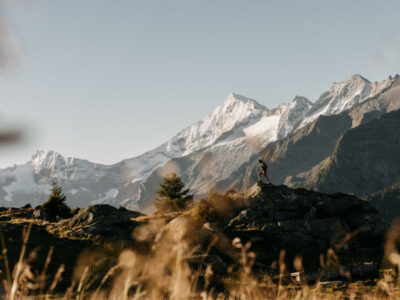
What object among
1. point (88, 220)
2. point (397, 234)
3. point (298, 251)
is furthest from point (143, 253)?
point (397, 234)

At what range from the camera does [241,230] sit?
28.8 m

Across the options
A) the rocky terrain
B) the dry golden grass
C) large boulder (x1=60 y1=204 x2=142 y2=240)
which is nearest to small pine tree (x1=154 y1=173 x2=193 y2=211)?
the rocky terrain

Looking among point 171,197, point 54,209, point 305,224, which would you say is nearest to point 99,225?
point 305,224

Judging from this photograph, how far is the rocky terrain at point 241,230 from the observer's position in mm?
22547

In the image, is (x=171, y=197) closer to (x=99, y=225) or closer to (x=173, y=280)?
(x=99, y=225)

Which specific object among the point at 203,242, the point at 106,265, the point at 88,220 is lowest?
the point at 106,265

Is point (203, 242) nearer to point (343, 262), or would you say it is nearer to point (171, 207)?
point (343, 262)

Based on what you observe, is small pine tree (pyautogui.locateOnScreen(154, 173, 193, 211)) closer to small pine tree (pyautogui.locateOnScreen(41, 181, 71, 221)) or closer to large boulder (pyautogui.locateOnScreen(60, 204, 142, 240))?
small pine tree (pyautogui.locateOnScreen(41, 181, 71, 221))

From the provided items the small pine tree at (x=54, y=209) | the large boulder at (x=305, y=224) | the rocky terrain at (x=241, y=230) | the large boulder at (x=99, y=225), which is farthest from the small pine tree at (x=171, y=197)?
the large boulder at (x=99, y=225)

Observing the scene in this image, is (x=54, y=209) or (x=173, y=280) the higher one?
(x=54, y=209)

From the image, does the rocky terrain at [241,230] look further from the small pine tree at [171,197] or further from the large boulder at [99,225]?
the small pine tree at [171,197]

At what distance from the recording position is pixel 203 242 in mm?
24172

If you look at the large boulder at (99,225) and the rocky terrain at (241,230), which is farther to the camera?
the large boulder at (99,225)

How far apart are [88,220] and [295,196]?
19.7 m
